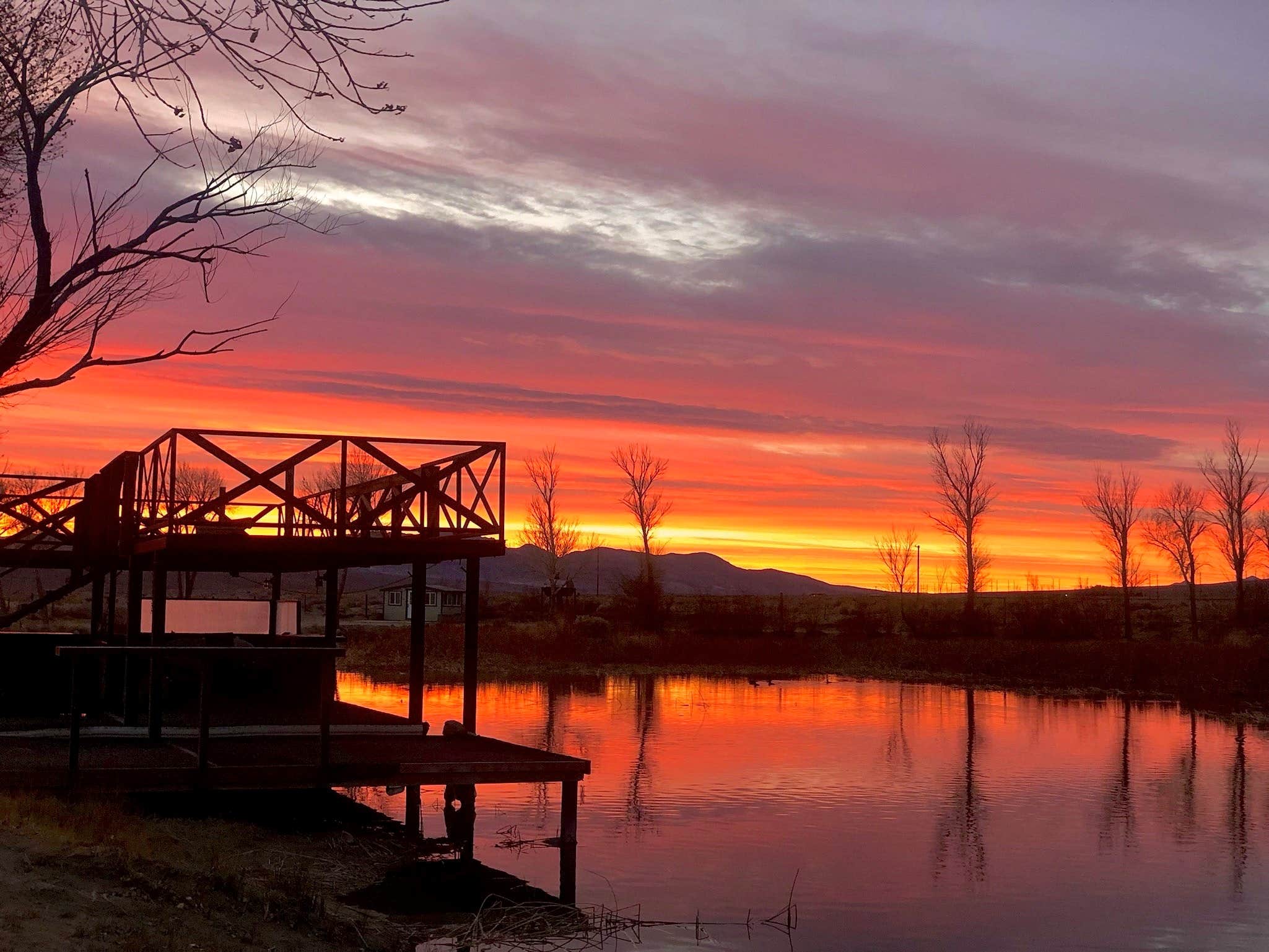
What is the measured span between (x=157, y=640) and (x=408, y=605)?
78.9 metres

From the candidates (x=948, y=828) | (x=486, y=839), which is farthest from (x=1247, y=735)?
(x=486, y=839)

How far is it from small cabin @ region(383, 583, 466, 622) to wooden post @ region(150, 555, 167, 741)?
241 feet

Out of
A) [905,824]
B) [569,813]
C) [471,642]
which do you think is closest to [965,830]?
[905,824]

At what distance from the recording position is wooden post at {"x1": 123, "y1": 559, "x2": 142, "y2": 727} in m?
22.1

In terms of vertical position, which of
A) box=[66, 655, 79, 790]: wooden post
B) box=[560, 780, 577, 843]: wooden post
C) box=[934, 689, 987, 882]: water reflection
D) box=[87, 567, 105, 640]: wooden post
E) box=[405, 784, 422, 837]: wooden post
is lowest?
box=[934, 689, 987, 882]: water reflection

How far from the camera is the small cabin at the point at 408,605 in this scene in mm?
98375

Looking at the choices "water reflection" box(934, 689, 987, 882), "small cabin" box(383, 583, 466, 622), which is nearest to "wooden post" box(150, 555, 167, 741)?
"water reflection" box(934, 689, 987, 882)

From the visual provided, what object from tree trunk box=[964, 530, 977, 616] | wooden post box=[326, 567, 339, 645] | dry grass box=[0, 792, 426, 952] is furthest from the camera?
tree trunk box=[964, 530, 977, 616]

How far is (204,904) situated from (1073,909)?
1073cm

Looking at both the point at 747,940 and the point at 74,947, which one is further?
the point at 747,940

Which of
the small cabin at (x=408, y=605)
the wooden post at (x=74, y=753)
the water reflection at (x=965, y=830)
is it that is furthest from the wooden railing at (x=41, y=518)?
the small cabin at (x=408, y=605)

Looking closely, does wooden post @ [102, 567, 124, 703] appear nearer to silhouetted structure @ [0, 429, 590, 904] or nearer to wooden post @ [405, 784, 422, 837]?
silhouetted structure @ [0, 429, 590, 904]

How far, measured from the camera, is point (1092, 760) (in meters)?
30.3

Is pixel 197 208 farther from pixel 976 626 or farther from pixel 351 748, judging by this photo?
pixel 976 626
